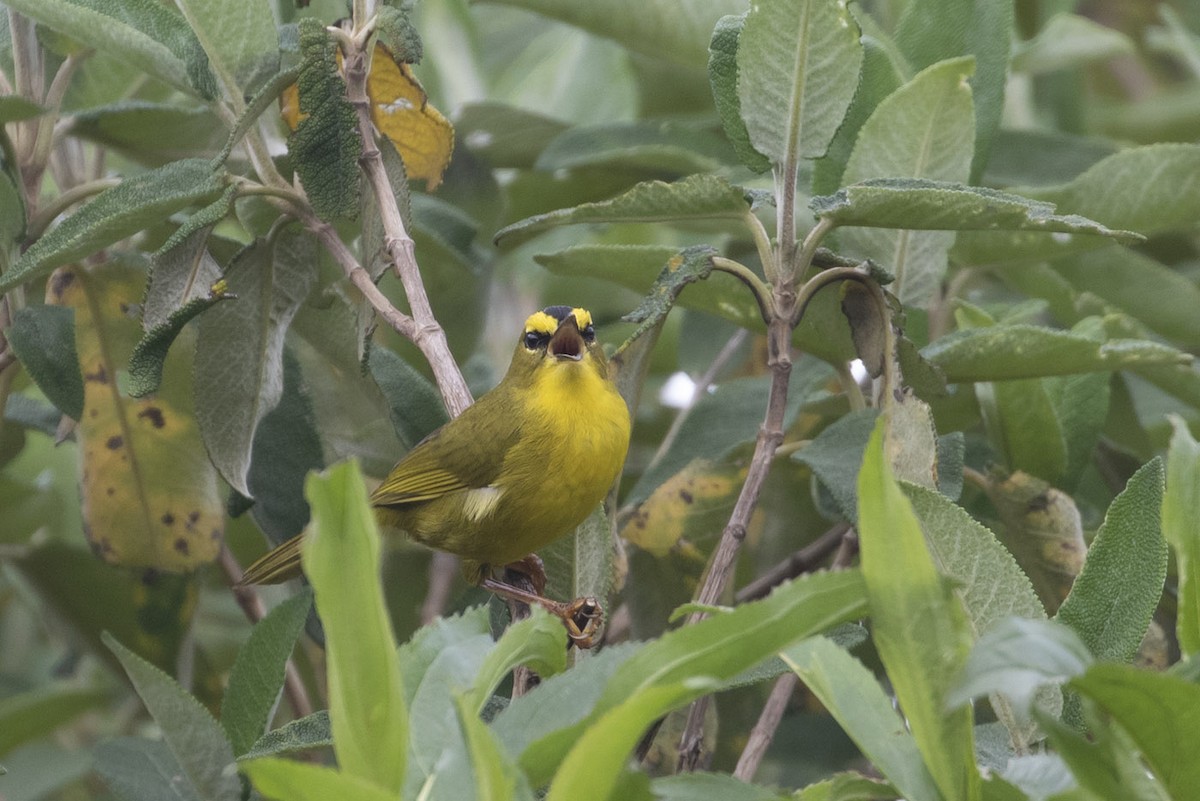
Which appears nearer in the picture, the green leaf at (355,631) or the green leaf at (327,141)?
the green leaf at (355,631)

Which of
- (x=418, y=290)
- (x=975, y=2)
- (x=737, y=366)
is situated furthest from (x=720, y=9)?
(x=418, y=290)

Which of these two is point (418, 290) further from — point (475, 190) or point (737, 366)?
point (737, 366)

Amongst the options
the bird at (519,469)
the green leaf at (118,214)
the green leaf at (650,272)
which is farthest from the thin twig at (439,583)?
the green leaf at (118,214)

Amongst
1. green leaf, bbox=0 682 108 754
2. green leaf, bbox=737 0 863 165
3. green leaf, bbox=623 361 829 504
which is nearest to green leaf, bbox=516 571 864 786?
green leaf, bbox=737 0 863 165

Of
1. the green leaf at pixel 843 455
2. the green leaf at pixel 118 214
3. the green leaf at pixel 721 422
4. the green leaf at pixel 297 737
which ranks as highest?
the green leaf at pixel 118 214

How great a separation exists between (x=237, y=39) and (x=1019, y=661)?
1.45 m

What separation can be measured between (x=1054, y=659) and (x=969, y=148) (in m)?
1.21

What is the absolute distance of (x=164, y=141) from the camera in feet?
7.57

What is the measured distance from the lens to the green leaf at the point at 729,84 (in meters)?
1.80

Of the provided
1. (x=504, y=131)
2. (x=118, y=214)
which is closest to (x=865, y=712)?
(x=118, y=214)

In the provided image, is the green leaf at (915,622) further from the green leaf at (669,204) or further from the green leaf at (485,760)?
the green leaf at (669,204)

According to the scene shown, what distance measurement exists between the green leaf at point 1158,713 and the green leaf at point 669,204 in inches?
33.3

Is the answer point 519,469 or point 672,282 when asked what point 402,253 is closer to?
point 672,282

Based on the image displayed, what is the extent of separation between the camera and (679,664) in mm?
1062
